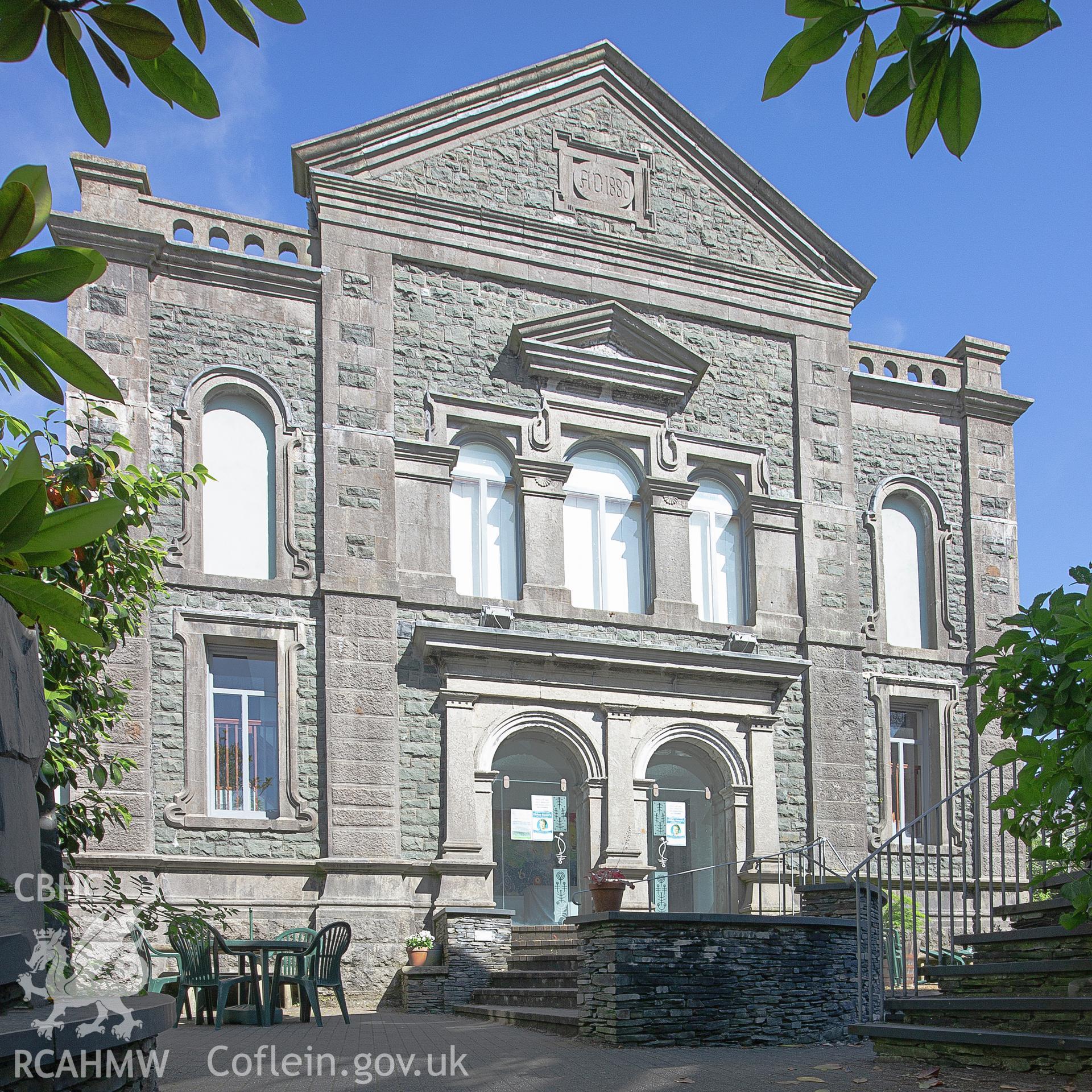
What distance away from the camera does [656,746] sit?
14.9 m

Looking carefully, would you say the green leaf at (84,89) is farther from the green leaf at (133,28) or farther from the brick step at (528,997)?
the brick step at (528,997)

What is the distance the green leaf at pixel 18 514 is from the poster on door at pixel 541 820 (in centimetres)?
1306

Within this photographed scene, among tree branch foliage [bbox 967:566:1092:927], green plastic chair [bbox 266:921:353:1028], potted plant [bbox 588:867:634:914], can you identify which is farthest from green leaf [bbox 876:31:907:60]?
potted plant [bbox 588:867:634:914]

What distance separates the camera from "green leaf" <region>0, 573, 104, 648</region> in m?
2.12

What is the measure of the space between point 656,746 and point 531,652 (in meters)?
1.89

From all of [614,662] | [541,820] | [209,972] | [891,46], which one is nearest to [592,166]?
[614,662]

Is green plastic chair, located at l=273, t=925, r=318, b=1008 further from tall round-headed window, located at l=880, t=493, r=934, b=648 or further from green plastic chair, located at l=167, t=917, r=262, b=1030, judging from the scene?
tall round-headed window, located at l=880, t=493, r=934, b=648

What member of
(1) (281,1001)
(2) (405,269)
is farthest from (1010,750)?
(2) (405,269)

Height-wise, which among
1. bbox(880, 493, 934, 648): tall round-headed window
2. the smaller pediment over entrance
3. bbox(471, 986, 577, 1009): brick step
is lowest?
bbox(471, 986, 577, 1009): brick step

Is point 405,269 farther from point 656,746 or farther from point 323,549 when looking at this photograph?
point 656,746

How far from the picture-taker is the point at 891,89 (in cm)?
236

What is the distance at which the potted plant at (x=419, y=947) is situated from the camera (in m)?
12.8

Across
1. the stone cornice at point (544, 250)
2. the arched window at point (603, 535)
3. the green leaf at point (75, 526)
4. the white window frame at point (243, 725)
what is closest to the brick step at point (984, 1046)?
the green leaf at point (75, 526)

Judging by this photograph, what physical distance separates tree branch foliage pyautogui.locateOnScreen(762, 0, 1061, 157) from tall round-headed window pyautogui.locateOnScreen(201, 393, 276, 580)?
12.3 metres
